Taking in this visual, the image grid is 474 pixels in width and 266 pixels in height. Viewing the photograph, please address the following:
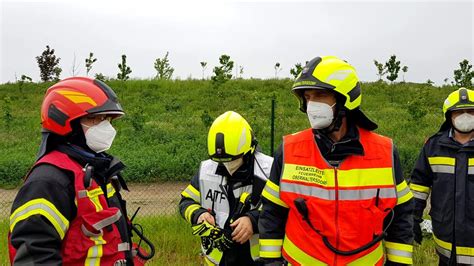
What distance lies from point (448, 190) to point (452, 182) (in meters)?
0.08

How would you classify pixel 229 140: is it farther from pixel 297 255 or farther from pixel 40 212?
pixel 40 212

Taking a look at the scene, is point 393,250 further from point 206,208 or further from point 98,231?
point 98,231

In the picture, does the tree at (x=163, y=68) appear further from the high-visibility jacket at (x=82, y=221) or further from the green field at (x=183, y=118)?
the high-visibility jacket at (x=82, y=221)

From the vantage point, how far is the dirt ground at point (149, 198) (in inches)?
342

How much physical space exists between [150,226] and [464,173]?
4.35 m

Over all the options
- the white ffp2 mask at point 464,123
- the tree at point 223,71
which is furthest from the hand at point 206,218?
the tree at point 223,71

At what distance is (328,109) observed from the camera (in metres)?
2.72

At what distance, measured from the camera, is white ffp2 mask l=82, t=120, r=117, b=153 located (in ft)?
8.70

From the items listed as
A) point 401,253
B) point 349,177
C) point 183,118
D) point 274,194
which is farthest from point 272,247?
point 183,118

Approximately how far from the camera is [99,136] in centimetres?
268

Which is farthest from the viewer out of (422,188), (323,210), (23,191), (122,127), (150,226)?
(122,127)

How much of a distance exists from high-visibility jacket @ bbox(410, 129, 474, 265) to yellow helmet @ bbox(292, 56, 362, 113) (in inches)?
76.1

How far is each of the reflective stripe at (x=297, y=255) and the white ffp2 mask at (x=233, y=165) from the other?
0.84 meters

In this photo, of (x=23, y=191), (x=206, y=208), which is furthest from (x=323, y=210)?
(x=23, y=191)
